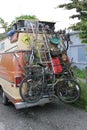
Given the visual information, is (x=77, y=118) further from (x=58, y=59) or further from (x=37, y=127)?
(x=58, y=59)

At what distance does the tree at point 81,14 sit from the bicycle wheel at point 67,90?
5.99ft

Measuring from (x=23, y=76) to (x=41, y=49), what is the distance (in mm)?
1152

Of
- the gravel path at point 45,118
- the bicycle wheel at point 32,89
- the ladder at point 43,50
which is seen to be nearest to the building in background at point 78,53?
the gravel path at point 45,118

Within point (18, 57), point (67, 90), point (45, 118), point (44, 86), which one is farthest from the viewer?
point (67, 90)

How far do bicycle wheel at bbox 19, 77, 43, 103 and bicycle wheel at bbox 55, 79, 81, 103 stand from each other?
1.88ft

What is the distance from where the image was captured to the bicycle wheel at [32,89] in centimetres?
743

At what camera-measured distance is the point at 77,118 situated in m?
7.14

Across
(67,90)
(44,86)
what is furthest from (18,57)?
(67,90)

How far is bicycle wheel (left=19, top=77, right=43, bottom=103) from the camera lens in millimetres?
7430

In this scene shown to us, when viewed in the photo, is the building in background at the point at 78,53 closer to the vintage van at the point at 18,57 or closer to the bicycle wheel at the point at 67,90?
the vintage van at the point at 18,57

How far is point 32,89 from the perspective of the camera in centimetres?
749

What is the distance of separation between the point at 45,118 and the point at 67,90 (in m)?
1.17

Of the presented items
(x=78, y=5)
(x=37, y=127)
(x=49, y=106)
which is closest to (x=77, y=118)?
(x=37, y=127)

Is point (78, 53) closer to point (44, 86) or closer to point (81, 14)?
point (81, 14)
